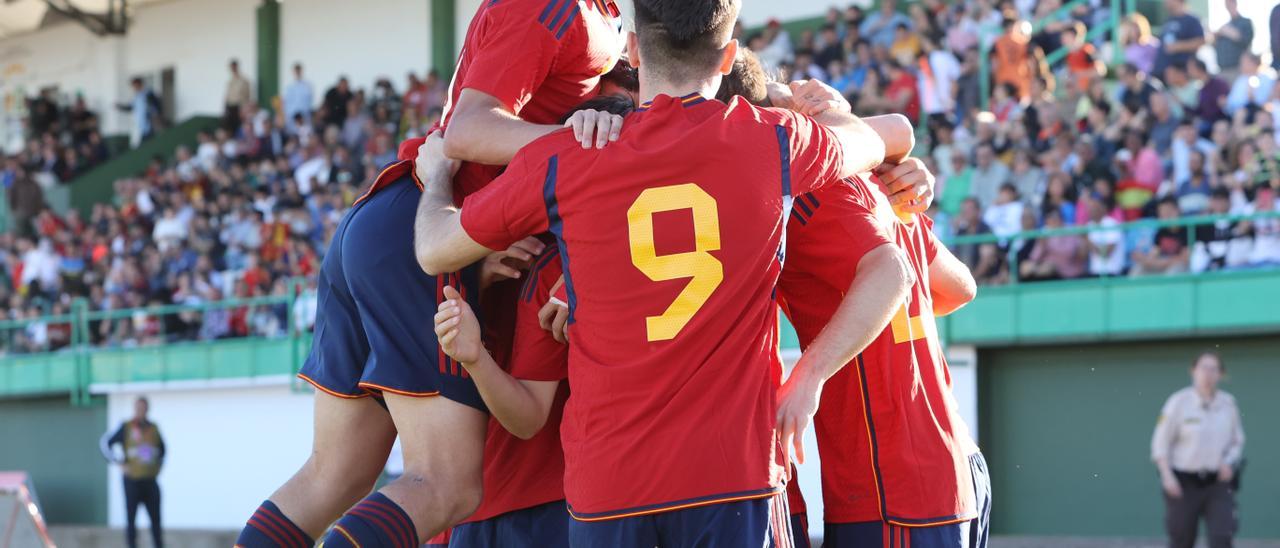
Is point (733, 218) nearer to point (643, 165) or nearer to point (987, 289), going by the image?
point (643, 165)

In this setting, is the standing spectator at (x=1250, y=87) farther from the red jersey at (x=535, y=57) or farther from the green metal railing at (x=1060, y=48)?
the red jersey at (x=535, y=57)

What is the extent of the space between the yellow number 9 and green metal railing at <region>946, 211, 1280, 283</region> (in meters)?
9.74

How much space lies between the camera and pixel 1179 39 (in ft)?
44.4

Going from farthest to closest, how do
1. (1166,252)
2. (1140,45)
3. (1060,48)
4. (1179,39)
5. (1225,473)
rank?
(1060,48) → (1140,45) → (1179,39) → (1166,252) → (1225,473)

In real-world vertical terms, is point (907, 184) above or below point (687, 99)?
below

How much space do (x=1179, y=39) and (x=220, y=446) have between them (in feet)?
41.2

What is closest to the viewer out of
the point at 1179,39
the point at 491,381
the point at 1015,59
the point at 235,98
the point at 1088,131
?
the point at 491,381

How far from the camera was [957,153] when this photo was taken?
46.6 feet

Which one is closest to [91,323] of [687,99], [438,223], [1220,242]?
[1220,242]

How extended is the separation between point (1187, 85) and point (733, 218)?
11005 mm

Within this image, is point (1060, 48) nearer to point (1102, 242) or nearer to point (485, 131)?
point (1102, 242)

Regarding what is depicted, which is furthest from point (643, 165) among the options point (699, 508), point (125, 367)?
point (125, 367)

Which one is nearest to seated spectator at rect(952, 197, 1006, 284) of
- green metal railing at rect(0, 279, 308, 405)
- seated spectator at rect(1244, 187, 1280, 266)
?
seated spectator at rect(1244, 187, 1280, 266)

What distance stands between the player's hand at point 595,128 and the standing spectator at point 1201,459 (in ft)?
24.8
